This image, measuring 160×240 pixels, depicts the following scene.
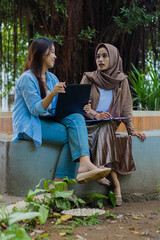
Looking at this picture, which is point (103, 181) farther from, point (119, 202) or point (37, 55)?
point (37, 55)

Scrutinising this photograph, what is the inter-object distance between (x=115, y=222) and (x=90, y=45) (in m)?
4.36

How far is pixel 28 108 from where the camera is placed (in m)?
2.87

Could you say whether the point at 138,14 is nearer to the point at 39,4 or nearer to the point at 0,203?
the point at 39,4

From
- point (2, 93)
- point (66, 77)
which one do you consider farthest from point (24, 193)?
point (2, 93)

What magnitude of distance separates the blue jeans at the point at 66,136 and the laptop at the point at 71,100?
5 cm

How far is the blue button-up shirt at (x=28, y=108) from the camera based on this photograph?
2.84m

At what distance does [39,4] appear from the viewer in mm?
6250

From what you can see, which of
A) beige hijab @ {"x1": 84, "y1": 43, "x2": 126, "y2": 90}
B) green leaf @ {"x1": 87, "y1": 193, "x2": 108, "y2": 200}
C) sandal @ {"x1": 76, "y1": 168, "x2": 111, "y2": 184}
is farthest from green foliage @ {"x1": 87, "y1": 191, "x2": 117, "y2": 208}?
beige hijab @ {"x1": 84, "y1": 43, "x2": 126, "y2": 90}

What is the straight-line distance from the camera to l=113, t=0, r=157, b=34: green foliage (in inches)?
216

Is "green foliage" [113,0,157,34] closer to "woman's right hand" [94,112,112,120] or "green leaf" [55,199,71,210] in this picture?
"woman's right hand" [94,112,112,120]

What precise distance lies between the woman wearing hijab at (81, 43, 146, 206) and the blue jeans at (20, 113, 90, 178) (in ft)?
0.80

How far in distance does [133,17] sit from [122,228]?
12.8 ft

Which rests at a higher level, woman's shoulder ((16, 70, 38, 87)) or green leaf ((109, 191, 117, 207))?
woman's shoulder ((16, 70, 38, 87))

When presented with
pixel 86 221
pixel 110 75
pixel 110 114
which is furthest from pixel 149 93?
pixel 86 221
